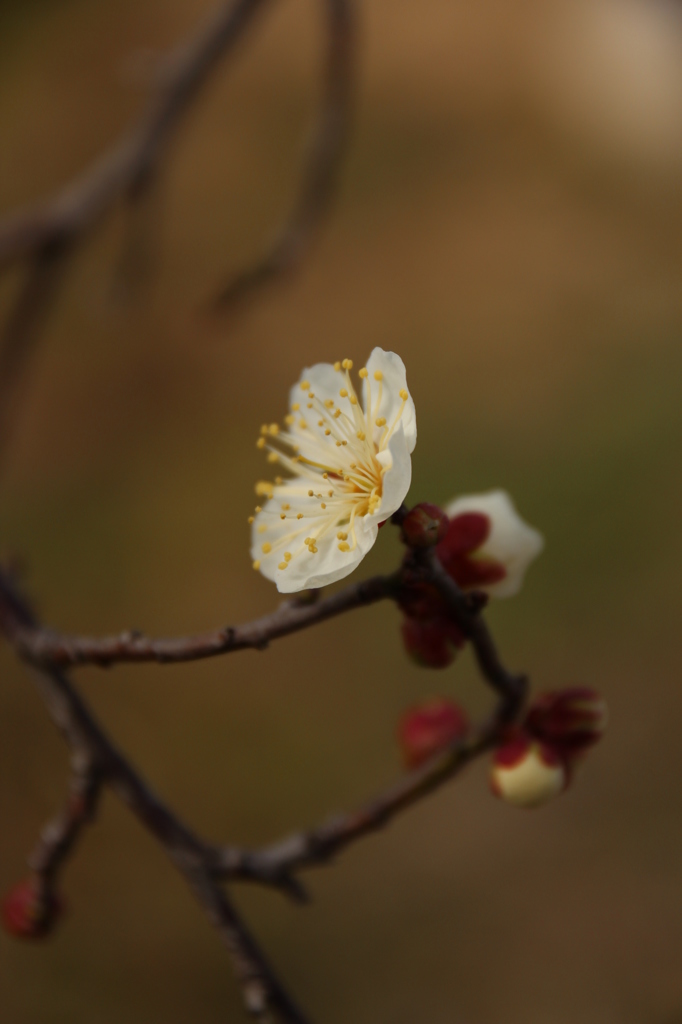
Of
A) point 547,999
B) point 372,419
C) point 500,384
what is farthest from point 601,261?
point 372,419

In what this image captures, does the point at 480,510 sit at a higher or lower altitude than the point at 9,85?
lower

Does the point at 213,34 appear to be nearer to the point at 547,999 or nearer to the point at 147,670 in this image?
the point at 147,670

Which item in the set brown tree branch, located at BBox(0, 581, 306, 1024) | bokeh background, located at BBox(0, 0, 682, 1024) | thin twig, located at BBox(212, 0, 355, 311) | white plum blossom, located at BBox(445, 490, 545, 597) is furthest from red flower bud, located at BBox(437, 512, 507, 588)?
bokeh background, located at BBox(0, 0, 682, 1024)

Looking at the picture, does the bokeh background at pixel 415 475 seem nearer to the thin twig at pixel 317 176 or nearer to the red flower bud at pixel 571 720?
the thin twig at pixel 317 176

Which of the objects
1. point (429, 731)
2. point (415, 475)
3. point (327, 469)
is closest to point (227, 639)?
point (327, 469)

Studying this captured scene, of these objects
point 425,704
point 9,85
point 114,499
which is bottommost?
point 425,704

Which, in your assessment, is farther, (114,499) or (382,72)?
(382,72)
